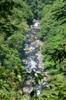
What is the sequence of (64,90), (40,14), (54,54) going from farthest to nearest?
(40,14), (64,90), (54,54)

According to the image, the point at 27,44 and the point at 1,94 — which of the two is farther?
the point at 27,44

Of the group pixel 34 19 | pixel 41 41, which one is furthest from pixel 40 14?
pixel 41 41

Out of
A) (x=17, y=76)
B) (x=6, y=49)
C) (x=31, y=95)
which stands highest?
(x=17, y=76)

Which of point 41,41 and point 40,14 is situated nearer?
point 41,41

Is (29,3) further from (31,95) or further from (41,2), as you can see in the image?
(31,95)

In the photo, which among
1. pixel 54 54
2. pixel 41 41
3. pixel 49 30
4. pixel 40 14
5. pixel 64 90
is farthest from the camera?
pixel 40 14

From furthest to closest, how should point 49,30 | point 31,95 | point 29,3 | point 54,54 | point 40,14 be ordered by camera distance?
point 29,3
point 40,14
point 49,30
point 54,54
point 31,95

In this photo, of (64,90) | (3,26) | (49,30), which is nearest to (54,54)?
(64,90)

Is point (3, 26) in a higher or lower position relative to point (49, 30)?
higher

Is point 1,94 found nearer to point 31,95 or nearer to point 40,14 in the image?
point 31,95
